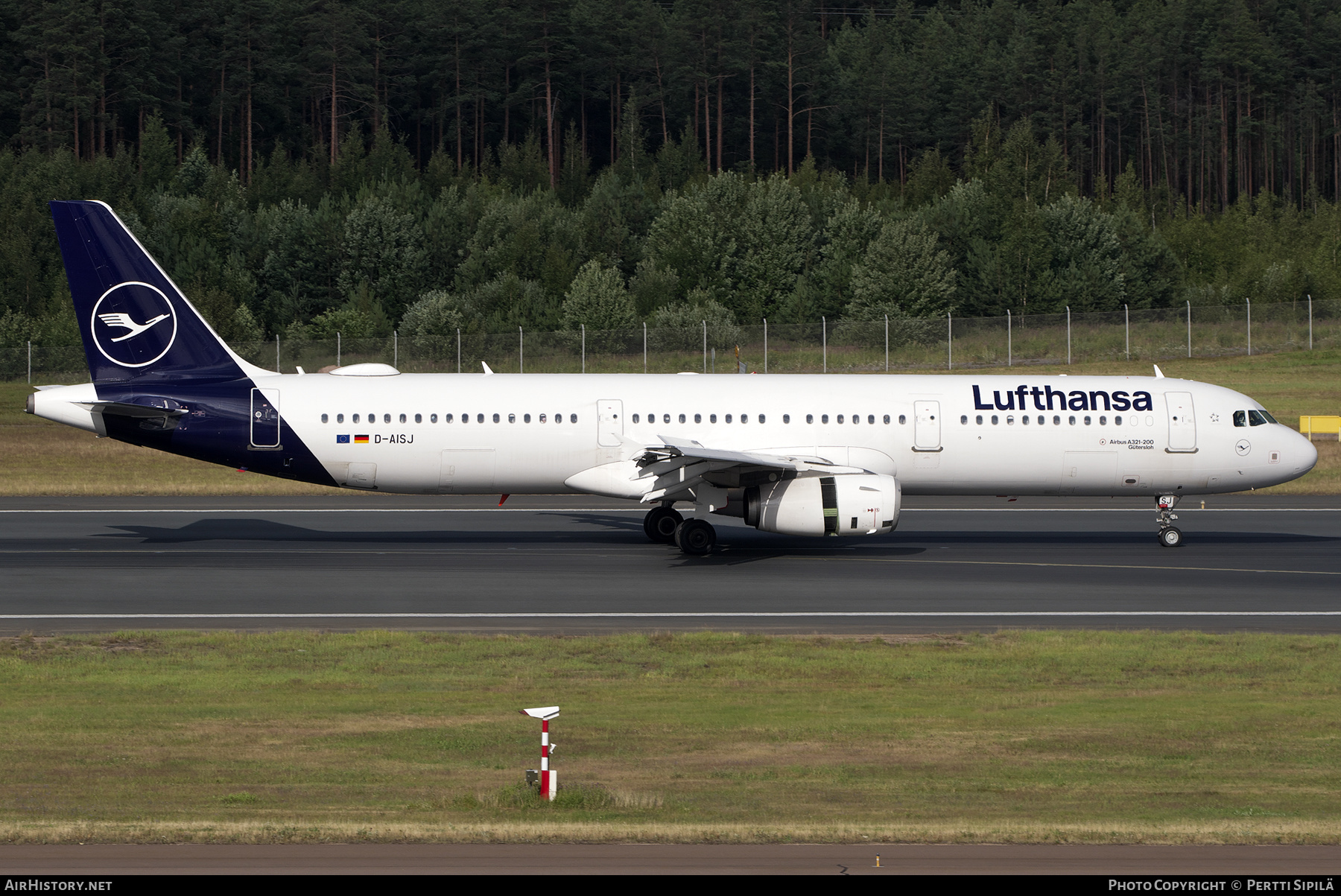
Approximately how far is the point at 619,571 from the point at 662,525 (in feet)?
13.7

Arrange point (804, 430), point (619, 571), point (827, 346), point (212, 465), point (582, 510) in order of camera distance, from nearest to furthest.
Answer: point (619, 571)
point (804, 430)
point (582, 510)
point (212, 465)
point (827, 346)

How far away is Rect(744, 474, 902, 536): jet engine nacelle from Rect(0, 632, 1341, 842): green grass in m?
6.91

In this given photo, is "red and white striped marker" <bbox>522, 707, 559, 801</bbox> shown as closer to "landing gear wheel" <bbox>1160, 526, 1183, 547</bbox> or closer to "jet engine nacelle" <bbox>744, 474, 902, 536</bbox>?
"jet engine nacelle" <bbox>744, 474, 902, 536</bbox>

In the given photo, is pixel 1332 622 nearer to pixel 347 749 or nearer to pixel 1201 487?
pixel 1201 487

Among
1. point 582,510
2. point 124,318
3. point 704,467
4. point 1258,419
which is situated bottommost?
point 582,510

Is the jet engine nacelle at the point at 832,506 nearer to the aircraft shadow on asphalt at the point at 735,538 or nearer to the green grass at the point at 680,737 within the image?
the aircraft shadow on asphalt at the point at 735,538

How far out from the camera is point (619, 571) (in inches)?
1082

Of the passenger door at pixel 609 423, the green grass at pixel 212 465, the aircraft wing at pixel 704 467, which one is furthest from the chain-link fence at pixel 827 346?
the aircraft wing at pixel 704 467

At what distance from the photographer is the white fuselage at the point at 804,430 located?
29797 mm

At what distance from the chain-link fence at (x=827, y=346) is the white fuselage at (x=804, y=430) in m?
28.9

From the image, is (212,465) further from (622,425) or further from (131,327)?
(622,425)

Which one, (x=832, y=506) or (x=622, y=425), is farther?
(x=622, y=425)

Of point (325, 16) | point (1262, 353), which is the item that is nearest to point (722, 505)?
point (1262, 353)

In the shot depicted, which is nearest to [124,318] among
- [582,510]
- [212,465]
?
[582,510]
